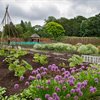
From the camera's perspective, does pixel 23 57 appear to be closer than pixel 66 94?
No

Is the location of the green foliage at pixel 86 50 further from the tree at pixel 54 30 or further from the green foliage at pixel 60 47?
the tree at pixel 54 30

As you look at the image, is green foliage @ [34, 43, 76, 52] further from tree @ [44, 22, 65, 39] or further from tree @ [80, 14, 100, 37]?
tree @ [80, 14, 100, 37]

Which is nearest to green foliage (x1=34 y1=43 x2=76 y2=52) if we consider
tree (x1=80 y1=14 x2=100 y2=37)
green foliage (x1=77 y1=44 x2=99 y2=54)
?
green foliage (x1=77 y1=44 x2=99 y2=54)

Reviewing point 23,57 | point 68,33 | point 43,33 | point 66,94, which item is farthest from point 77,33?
point 66,94

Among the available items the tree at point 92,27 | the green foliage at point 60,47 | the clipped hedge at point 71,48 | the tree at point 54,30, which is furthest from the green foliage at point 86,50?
the tree at point 92,27

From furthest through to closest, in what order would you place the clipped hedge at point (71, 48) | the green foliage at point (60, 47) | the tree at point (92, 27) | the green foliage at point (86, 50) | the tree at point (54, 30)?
the tree at point (54, 30), the tree at point (92, 27), the green foliage at point (60, 47), the clipped hedge at point (71, 48), the green foliage at point (86, 50)

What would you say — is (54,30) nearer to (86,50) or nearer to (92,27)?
(92,27)

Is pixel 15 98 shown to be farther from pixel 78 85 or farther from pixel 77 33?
pixel 77 33

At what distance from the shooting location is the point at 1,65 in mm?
7645

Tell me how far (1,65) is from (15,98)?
116 inches

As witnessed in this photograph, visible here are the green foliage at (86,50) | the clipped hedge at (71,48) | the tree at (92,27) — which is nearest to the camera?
the green foliage at (86,50)

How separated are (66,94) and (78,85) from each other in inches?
8.7

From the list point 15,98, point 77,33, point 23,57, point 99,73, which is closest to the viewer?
point 15,98

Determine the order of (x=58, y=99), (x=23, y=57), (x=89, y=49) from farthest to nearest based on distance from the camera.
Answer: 1. (x=89, y=49)
2. (x=23, y=57)
3. (x=58, y=99)
